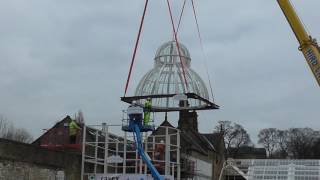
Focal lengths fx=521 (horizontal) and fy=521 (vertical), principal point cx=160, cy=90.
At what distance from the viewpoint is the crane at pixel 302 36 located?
2231 centimetres

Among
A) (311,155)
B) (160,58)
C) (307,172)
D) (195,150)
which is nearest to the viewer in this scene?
(160,58)

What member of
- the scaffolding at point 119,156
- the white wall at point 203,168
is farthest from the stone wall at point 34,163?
the white wall at point 203,168

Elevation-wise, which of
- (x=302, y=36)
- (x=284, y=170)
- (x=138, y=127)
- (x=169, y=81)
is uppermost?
(x=169, y=81)

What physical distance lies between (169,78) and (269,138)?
79876mm

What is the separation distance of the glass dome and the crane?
16429 mm

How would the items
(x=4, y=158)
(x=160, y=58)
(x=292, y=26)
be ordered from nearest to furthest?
(x=4, y=158) < (x=292, y=26) < (x=160, y=58)

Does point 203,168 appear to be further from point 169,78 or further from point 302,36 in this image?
point 302,36

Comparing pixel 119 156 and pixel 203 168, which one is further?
pixel 203 168

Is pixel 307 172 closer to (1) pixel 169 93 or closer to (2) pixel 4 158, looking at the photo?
(1) pixel 169 93

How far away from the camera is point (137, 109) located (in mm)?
23328

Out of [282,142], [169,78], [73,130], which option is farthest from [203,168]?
[282,142]

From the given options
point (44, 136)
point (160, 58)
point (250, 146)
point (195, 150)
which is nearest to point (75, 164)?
point (160, 58)

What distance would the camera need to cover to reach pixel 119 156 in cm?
2664

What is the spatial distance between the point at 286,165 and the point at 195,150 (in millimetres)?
15376
